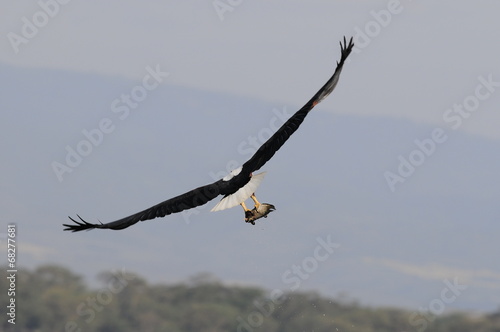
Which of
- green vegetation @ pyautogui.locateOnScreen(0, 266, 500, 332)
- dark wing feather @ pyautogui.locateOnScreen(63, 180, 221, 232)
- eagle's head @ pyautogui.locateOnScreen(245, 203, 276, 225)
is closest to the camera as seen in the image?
dark wing feather @ pyautogui.locateOnScreen(63, 180, 221, 232)

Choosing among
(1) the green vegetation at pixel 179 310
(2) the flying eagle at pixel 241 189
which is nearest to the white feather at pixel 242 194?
(2) the flying eagle at pixel 241 189

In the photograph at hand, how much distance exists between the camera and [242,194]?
65.1ft

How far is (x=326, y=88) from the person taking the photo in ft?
66.1

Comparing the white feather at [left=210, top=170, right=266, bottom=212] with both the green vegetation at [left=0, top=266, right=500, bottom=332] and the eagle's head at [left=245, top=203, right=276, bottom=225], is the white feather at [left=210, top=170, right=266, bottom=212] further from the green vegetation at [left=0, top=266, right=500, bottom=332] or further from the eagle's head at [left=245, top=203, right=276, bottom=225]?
the green vegetation at [left=0, top=266, right=500, bottom=332]

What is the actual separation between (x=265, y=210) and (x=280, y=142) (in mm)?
1265

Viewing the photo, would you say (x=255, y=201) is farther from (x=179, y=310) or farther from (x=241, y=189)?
(x=179, y=310)

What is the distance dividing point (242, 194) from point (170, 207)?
4.40 ft

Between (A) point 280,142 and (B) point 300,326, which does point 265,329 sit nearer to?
(B) point 300,326

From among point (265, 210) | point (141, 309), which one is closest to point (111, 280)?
point (141, 309)
